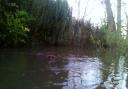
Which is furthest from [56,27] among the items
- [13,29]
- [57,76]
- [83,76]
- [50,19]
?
[57,76]

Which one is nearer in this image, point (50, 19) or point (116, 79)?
point (116, 79)

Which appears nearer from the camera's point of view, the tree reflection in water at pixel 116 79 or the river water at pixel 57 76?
the river water at pixel 57 76

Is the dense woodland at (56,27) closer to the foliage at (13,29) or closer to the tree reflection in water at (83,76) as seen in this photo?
the foliage at (13,29)

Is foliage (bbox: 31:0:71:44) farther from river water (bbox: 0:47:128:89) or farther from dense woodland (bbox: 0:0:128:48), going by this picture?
river water (bbox: 0:47:128:89)

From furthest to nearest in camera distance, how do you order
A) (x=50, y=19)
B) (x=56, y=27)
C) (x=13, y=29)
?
(x=50, y=19)
(x=56, y=27)
(x=13, y=29)

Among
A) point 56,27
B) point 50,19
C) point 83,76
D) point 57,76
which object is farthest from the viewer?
point 50,19

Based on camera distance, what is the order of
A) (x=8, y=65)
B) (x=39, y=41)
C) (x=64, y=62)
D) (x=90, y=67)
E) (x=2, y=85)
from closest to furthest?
(x=2, y=85) < (x=8, y=65) < (x=90, y=67) < (x=64, y=62) < (x=39, y=41)

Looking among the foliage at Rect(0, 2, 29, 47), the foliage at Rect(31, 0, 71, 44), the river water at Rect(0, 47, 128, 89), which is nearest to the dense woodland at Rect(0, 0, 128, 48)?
the foliage at Rect(31, 0, 71, 44)

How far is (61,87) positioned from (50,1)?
848cm

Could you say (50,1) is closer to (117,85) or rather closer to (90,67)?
(90,67)

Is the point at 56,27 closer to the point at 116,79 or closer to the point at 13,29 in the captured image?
the point at 13,29

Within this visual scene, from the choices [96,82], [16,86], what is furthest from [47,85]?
[96,82]

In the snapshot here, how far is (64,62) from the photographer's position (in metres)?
7.59

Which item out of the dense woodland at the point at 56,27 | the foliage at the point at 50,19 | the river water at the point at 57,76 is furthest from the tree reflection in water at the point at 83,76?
the foliage at the point at 50,19
